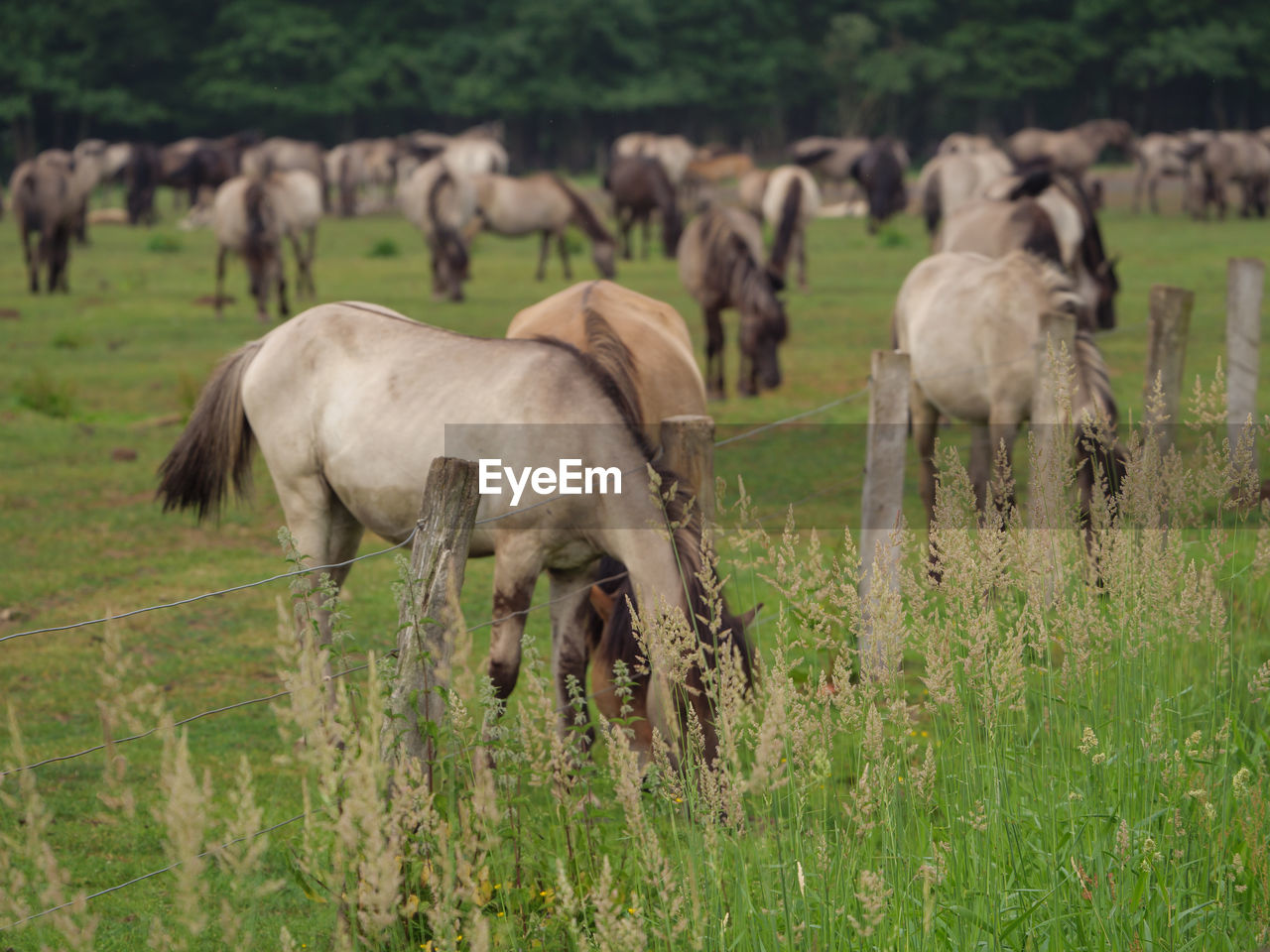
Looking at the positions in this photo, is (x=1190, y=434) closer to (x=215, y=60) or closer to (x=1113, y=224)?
(x=1113, y=224)

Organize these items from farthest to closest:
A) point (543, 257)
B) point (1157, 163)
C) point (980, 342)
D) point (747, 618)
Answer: point (1157, 163) → point (543, 257) → point (980, 342) → point (747, 618)

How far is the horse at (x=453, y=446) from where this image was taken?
168 inches

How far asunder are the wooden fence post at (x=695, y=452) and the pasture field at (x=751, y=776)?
0.18m

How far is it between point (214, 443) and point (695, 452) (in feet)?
7.32

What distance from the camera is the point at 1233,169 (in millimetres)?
30922

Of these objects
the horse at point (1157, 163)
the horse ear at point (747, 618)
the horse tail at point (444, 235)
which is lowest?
the horse ear at point (747, 618)

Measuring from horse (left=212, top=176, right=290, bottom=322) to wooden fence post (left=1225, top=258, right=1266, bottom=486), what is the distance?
12.6 m

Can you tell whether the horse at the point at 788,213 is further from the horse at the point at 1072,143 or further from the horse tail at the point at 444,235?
the horse at the point at 1072,143

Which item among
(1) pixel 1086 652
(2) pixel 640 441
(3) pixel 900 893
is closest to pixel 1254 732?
(1) pixel 1086 652

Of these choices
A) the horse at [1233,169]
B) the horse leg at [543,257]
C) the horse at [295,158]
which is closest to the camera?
the horse leg at [543,257]

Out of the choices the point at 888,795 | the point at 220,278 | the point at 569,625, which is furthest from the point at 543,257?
the point at 888,795

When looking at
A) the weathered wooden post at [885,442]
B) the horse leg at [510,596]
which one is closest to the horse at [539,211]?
the weathered wooden post at [885,442]

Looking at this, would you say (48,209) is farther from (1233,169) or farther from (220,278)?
(1233,169)

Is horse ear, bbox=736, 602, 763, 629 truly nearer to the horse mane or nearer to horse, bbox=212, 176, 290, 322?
horse, bbox=212, 176, 290, 322
